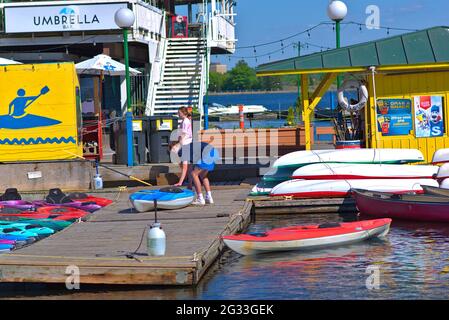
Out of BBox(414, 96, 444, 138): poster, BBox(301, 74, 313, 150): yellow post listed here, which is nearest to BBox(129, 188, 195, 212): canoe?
BBox(301, 74, 313, 150): yellow post

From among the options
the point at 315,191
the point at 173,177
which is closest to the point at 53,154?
the point at 173,177

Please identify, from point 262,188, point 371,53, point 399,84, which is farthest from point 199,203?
point 399,84

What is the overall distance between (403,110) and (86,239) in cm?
867

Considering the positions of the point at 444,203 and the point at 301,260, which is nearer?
the point at 301,260

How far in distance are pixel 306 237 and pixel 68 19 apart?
20.7 meters

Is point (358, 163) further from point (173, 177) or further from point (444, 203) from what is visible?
point (173, 177)

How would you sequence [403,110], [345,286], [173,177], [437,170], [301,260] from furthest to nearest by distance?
[173,177] → [403,110] → [437,170] → [301,260] → [345,286]

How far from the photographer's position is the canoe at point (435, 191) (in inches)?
754

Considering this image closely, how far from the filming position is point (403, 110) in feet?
70.7

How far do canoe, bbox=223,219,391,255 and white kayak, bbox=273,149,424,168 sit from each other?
3.75 meters

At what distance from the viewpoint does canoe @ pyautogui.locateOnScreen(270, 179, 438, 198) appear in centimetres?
2019

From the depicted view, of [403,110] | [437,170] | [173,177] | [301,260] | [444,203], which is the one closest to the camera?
[301,260]

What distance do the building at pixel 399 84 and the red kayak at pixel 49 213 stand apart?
5462 millimetres

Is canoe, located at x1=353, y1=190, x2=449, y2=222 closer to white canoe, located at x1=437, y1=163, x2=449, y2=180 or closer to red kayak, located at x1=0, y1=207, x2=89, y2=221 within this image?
white canoe, located at x1=437, y1=163, x2=449, y2=180
